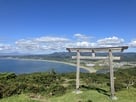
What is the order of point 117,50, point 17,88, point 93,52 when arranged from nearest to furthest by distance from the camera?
point 117,50 < point 93,52 < point 17,88

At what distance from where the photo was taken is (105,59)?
35.5 feet

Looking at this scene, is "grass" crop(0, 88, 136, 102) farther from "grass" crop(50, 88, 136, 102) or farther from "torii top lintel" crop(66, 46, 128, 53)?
"torii top lintel" crop(66, 46, 128, 53)

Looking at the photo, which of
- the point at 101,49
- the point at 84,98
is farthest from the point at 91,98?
the point at 101,49

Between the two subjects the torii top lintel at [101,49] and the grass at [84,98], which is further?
the torii top lintel at [101,49]

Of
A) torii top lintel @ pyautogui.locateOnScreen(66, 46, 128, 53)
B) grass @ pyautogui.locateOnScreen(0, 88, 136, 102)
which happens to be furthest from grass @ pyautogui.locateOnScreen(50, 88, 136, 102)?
torii top lintel @ pyautogui.locateOnScreen(66, 46, 128, 53)

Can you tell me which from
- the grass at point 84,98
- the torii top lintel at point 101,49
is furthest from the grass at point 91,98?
the torii top lintel at point 101,49

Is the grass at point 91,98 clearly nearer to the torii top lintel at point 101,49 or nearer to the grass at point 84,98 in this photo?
the grass at point 84,98

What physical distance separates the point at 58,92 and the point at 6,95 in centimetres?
299

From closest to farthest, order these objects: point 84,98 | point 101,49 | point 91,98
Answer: point 91,98 → point 84,98 → point 101,49

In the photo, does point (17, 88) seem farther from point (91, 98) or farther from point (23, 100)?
point (91, 98)

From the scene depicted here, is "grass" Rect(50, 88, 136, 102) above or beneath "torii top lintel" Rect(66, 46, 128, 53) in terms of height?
beneath

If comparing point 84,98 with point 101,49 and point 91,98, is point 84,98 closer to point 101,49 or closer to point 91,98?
point 91,98

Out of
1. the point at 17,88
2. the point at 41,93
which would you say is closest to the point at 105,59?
the point at 41,93

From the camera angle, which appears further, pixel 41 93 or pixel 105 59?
pixel 41 93
